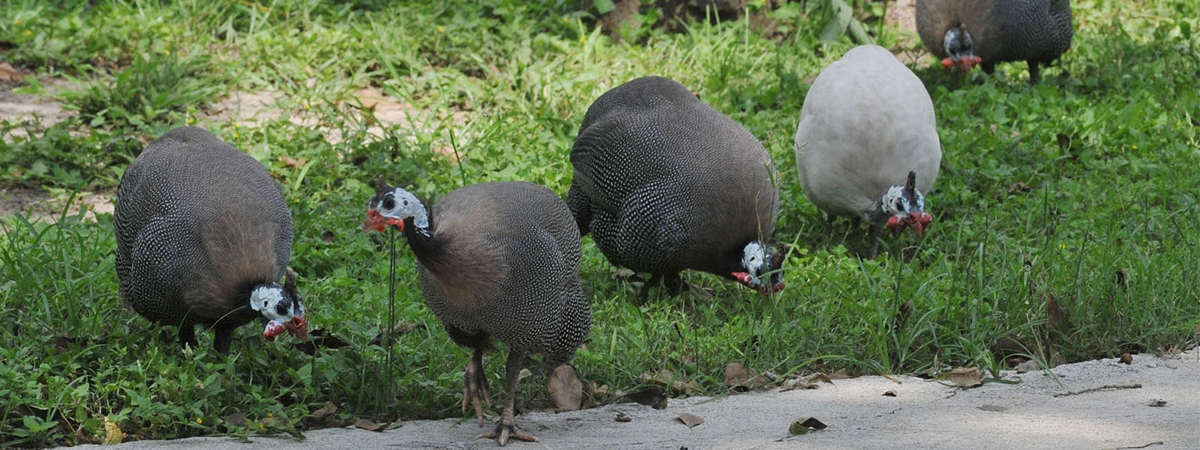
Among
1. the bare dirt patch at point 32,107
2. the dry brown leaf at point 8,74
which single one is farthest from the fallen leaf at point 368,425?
the dry brown leaf at point 8,74

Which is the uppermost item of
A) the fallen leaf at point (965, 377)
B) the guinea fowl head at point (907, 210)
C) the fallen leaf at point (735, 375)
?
the guinea fowl head at point (907, 210)

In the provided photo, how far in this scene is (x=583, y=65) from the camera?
7.39 metres

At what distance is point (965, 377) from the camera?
411cm

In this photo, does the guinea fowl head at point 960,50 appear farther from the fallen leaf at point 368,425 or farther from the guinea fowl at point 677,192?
the fallen leaf at point 368,425

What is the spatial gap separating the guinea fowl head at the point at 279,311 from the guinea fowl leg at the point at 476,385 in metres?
0.50

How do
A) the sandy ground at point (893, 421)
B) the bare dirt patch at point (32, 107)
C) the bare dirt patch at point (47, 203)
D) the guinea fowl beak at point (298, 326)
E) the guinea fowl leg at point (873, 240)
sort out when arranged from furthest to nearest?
1. the bare dirt patch at point (32, 107)
2. the bare dirt patch at point (47, 203)
3. the guinea fowl leg at point (873, 240)
4. the guinea fowl beak at point (298, 326)
5. the sandy ground at point (893, 421)

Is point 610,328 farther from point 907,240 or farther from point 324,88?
point 324,88

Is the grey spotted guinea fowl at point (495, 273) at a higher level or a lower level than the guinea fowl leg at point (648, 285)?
higher

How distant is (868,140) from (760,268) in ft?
3.26

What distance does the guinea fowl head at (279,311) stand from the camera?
3.95 m

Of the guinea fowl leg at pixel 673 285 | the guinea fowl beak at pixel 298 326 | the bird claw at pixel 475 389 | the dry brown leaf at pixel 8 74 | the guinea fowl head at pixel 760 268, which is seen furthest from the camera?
the dry brown leaf at pixel 8 74

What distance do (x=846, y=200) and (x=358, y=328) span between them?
87.6 inches

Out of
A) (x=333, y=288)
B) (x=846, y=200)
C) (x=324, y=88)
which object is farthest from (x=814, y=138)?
(x=324, y=88)

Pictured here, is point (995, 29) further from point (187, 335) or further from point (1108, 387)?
point (187, 335)
